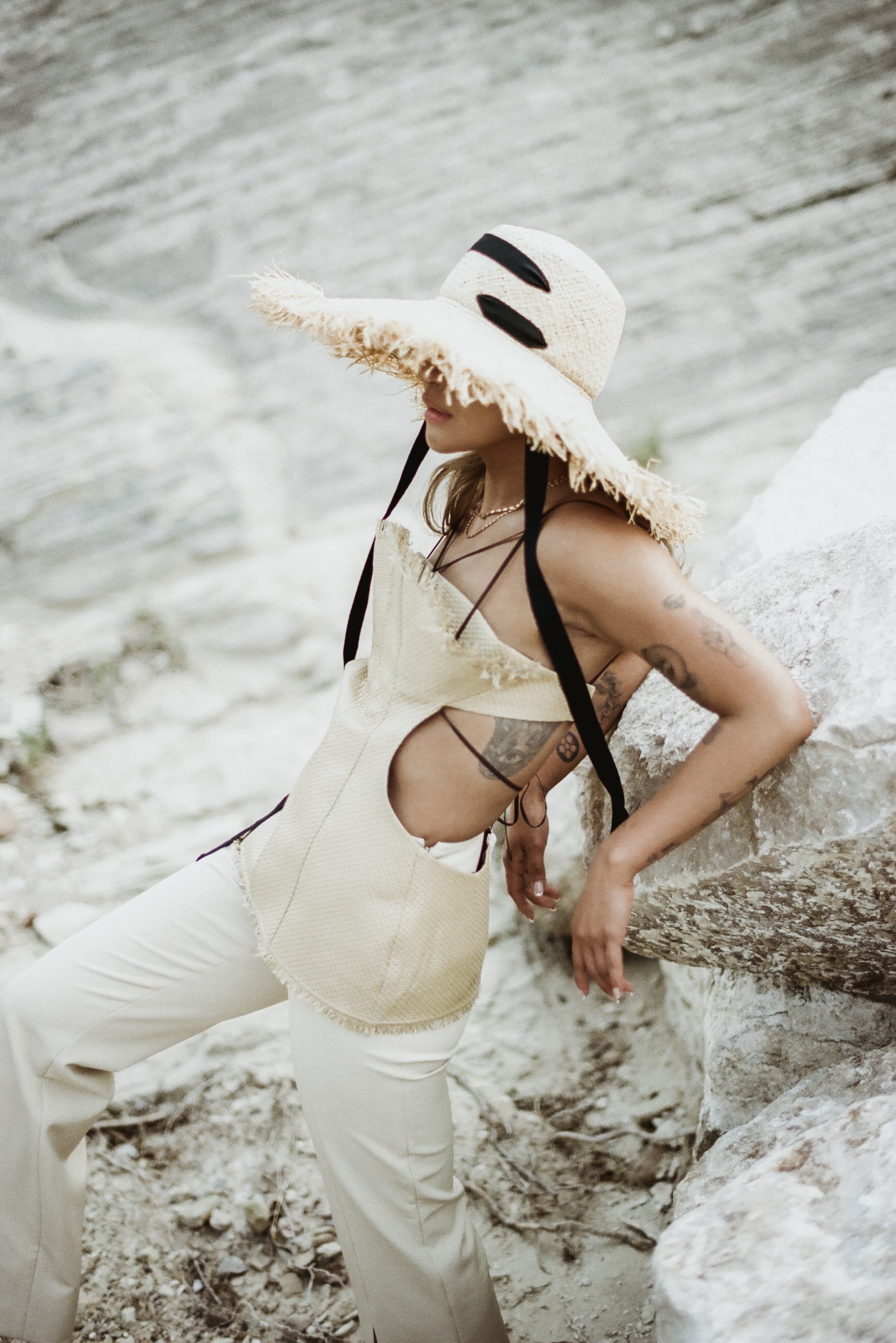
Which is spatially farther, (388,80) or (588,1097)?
(388,80)

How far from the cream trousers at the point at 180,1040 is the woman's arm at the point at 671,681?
15.4 inches

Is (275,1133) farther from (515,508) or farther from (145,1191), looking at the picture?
(515,508)

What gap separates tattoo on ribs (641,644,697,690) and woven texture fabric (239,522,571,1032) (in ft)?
0.51

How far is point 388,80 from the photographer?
202 inches

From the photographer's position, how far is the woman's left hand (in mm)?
1389

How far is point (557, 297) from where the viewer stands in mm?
1396

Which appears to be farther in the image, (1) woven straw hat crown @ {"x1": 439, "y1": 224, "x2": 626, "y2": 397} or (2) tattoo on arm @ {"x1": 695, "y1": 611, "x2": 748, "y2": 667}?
(1) woven straw hat crown @ {"x1": 439, "y1": 224, "x2": 626, "y2": 397}

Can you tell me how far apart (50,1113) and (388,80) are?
522 centimetres

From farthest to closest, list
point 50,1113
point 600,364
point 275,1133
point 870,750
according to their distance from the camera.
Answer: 1. point 275,1133
2. point 50,1113
3. point 600,364
4. point 870,750

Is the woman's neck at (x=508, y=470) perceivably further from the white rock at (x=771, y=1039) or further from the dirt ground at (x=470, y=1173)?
the dirt ground at (x=470, y=1173)

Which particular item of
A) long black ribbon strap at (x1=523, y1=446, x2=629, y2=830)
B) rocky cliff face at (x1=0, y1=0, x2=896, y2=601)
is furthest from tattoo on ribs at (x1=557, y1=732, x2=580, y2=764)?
rocky cliff face at (x1=0, y1=0, x2=896, y2=601)

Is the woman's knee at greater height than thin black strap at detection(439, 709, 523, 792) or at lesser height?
lesser

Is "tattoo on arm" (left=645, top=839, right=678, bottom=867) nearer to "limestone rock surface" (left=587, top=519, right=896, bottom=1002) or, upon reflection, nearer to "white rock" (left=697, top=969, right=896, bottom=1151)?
"limestone rock surface" (left=587, top=519, right=896, bottom=1002)

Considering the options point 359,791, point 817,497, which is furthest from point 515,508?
point 817,497
